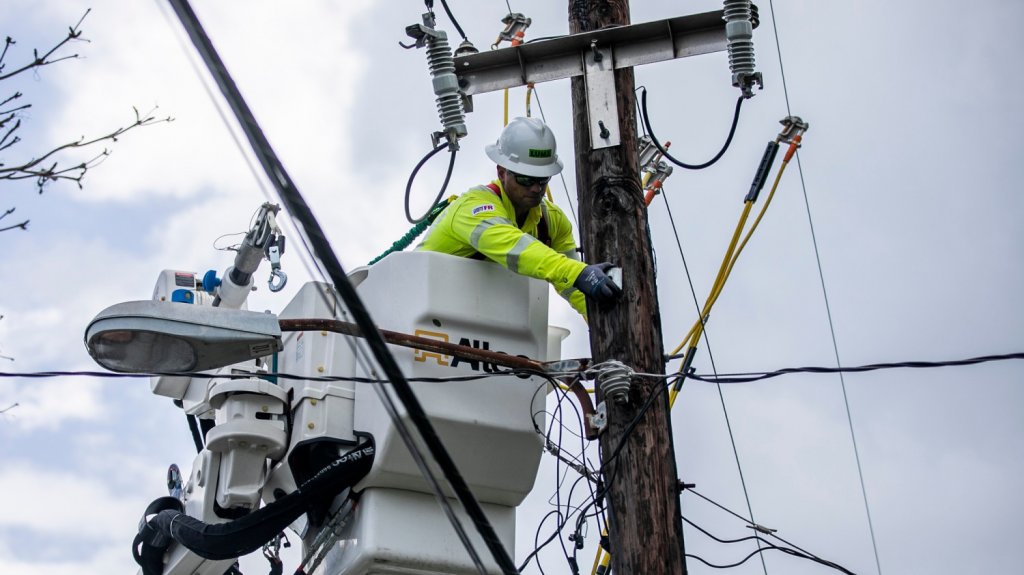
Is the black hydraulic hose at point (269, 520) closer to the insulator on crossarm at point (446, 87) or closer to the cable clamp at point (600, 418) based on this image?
the cable clamp at point (600, 418)

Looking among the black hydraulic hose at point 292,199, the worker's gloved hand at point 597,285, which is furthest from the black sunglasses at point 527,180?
the black hydraulic hose at point 292,199

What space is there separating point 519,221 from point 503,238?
0.62m

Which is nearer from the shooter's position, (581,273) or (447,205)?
(581,273)

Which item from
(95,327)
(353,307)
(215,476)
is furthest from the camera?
(215,476)

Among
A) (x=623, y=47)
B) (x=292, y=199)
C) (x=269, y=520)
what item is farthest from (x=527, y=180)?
(x=292, y=199)

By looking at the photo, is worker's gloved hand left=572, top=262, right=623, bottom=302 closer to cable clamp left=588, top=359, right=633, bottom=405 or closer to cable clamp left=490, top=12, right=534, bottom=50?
cable clamp left=588, top=359, right=633, bottom=405

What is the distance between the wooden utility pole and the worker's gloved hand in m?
Answer: 0.07

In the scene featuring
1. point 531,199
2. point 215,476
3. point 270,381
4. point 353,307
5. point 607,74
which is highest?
point 607,74

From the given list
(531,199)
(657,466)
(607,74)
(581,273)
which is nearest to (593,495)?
(657,466)

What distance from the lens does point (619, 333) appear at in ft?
21.9

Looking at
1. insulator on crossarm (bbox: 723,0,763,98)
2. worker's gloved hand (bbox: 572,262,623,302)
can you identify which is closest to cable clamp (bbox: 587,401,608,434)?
worker's gloved hand (bbox: 572,262,623,302)

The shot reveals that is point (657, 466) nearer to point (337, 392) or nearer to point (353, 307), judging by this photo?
point (337, 392)

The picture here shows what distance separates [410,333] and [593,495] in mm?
1085

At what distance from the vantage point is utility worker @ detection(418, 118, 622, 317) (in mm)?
6871
